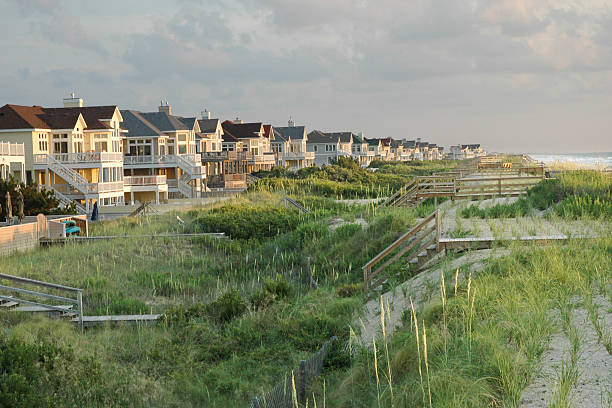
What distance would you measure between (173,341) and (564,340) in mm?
8265

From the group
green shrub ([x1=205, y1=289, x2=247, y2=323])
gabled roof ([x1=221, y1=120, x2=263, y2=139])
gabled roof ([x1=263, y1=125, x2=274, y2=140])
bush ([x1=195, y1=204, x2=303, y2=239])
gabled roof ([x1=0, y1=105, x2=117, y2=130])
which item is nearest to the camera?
green shrub ([x1=205, y1=289, x2=247, y2=323])

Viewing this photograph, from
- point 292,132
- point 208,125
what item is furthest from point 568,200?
point 292,132

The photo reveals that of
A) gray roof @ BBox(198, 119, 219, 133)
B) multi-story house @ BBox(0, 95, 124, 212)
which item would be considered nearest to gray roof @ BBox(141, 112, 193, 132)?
gray roof @ BBox(198, 119, 219, 133)

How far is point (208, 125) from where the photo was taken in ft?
249

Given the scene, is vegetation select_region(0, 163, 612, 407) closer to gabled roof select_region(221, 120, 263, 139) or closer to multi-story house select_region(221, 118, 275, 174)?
multi-story house select_region(221, 118, 275, 174)

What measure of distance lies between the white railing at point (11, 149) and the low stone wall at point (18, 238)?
47.6ft

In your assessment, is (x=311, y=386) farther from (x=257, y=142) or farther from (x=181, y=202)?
(x=257, y=142)

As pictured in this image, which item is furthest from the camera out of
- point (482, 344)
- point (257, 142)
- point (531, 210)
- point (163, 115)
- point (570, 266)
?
point (257, 142)

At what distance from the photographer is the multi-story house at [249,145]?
81875 mm

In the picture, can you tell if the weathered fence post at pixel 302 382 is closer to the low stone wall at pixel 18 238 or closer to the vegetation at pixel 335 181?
the low stone wall at pixel 18 238

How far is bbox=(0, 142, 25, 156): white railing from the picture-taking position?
3903 centimetres

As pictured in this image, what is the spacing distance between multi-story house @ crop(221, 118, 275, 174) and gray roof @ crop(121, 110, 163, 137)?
19.4 metres

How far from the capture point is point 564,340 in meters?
8.20

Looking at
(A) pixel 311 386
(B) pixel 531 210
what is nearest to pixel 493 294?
(A) pixel 311 386
